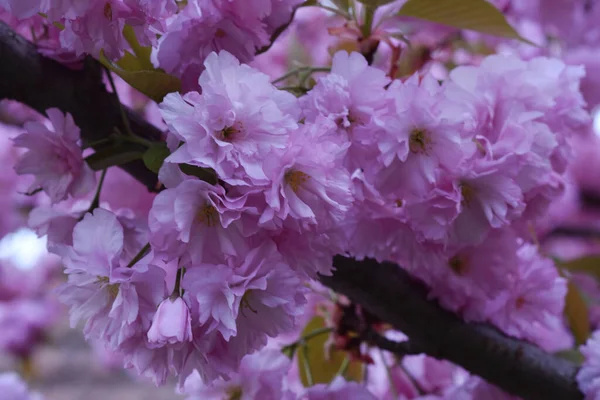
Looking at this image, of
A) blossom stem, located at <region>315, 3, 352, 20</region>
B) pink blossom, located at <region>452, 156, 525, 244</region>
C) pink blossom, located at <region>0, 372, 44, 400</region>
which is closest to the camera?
pink blossom, located at <region>452, 156, 525, 244</region>

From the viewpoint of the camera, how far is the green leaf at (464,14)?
69cm

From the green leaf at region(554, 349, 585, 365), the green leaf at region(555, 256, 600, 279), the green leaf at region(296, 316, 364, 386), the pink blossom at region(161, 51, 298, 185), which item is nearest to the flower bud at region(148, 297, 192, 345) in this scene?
the pink blossom at region(161, 51, 298, 185)

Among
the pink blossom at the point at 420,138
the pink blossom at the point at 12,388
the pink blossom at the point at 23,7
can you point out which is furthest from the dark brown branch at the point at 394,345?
the pink blossom at the point at 12,388

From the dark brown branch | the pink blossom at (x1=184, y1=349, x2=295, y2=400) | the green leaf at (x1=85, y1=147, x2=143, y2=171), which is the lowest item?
the dark brown branch

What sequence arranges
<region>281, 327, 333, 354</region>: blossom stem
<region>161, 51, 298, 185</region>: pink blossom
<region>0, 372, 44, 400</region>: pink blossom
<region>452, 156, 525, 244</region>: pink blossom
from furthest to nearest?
<region>0, 372, 44, 400</region>: pink blossom → <region>281, 327, 333, 354</region>: blossom stem → <region>452, 156, 525, 244</region>: pink blossom → <region>161, 51, 298, 185</region>: pink blossom

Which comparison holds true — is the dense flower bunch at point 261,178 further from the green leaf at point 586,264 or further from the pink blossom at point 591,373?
the green leaf at point 586,264

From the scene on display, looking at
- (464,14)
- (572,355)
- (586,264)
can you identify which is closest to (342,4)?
(464,14)

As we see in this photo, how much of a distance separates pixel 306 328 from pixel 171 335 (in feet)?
1.74

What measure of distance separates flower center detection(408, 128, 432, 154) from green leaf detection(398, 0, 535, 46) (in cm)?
24

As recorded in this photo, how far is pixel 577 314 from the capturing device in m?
1.01

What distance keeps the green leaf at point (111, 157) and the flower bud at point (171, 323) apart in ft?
0.53

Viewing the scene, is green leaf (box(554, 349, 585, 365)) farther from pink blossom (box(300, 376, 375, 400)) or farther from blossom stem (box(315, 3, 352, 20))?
blossom stem (box(315, 3, 352, 20))

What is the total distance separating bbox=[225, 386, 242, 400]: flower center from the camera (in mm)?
702

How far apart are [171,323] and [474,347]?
41cm
